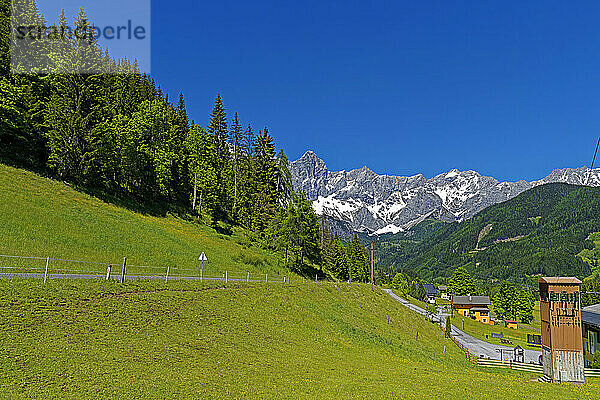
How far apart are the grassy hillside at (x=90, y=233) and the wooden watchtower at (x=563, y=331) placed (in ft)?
97.8

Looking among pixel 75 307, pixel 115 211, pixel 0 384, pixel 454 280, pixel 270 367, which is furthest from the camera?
pixel 454 280

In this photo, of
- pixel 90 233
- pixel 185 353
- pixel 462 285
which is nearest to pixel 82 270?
pixel 90 233

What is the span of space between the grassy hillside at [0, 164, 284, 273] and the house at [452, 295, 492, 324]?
4009 inches

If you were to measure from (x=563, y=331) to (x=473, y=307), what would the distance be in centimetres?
12412

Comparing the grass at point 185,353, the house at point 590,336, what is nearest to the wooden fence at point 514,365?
the grass at point 185,353

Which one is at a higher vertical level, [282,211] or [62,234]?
[282,211]

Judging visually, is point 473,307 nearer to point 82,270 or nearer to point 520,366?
point 520,366

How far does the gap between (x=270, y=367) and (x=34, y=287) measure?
39.7 feet

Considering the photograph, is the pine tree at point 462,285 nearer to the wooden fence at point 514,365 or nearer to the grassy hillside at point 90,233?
the grassy hillside at point 90,233

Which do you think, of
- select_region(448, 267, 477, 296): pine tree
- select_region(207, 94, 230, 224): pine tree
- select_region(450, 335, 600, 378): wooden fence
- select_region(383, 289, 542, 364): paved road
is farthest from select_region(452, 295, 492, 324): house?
select_region(450, 335, 600, 378): wooden fence

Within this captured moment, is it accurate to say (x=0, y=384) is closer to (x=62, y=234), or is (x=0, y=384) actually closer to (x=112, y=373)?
(x=112, y=373)

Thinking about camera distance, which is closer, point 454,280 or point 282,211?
point 282,211

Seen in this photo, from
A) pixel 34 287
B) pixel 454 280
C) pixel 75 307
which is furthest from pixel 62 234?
pixel 454 280

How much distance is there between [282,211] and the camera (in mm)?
63875
